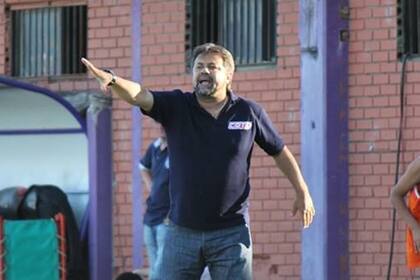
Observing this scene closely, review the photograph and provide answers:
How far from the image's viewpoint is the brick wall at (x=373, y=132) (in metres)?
8.52

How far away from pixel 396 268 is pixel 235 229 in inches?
120

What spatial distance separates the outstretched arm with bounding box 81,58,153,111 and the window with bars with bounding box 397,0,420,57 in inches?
139

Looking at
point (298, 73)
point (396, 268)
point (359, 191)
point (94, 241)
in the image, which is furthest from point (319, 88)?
point (94, 241)

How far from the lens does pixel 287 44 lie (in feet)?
29.2

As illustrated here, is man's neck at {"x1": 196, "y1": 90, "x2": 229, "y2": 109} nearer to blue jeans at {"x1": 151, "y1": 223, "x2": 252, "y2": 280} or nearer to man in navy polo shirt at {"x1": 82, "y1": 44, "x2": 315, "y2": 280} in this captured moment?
man in navy polo shirt at {"x1": 82, "y1": 44, "x2": 315, "y2": 280}

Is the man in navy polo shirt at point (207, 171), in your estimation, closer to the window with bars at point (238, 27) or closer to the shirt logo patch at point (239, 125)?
the shirt logo patch at point (239, 125)

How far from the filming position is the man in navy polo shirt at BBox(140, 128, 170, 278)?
873cm

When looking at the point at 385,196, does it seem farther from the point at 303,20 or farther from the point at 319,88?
the point at 303,20

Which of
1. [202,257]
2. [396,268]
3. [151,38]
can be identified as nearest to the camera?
[202,257]

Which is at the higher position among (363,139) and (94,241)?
(363,139)

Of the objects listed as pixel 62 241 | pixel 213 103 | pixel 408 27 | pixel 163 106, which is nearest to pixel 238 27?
pixel 408 27

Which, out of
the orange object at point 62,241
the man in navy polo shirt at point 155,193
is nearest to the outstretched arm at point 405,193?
the man in navy polo shirt at point 155,193

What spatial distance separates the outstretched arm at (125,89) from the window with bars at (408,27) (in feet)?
11.6

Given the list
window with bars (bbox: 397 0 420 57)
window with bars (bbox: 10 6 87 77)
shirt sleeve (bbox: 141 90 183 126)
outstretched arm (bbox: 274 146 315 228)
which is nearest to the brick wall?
window with bars (bbox: 397 0 420 57)
